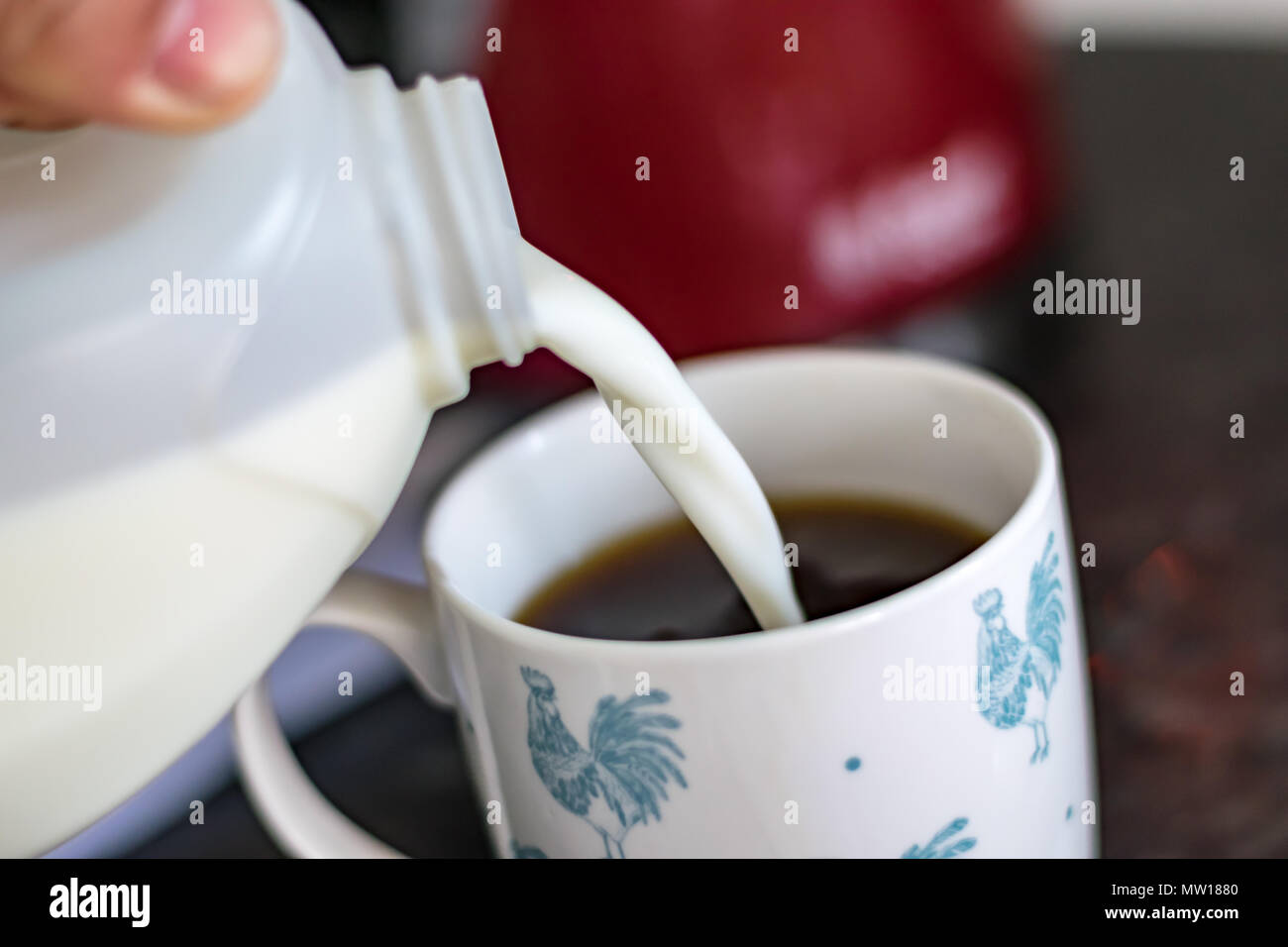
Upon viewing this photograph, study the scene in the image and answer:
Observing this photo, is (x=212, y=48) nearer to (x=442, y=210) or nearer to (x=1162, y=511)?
(x=442, y=210)

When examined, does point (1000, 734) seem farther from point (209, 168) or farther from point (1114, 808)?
point (209, 168)

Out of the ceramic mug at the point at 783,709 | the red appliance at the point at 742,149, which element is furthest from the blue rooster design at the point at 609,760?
the red appliance at the point at 742,149

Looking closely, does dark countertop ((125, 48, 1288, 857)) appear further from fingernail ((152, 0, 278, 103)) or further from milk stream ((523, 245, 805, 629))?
fingernail ((152, 0, 278, 103))

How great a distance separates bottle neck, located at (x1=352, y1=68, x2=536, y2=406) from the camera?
25 cm

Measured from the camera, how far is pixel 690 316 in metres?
0.51

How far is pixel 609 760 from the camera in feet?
0.99

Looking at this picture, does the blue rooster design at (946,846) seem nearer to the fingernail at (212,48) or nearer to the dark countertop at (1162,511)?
the dark countertop at (1162,511)

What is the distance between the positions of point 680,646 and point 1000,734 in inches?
3.4

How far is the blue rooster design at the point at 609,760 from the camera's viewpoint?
30 centimetres

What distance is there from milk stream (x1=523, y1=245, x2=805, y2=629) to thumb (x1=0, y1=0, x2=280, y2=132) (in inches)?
3.0

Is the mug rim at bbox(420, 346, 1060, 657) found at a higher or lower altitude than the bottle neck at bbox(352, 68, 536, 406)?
lower

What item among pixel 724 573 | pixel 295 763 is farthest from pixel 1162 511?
pixel 295 763

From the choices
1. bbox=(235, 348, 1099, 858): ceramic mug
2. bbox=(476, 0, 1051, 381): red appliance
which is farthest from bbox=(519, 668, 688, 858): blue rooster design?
bbox=(476, 0, 1051, 381): red appliance
